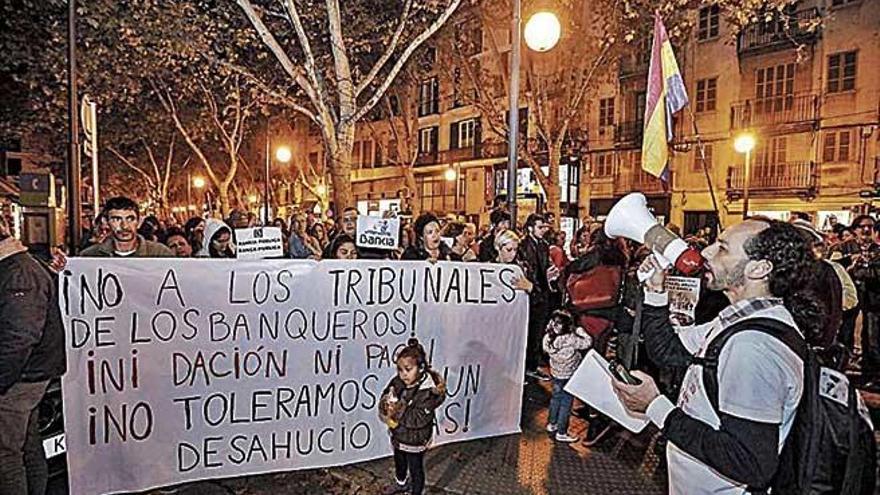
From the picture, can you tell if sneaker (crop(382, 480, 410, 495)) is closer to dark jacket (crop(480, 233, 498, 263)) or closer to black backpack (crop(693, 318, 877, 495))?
black backpack (crop(693, 318, 877, 495))

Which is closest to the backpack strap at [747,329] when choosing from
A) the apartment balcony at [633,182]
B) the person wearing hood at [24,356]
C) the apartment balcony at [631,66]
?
the person wearing hood at [24,356]

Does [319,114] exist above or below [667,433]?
above

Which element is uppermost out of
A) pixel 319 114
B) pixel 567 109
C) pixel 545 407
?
pixel 567 109

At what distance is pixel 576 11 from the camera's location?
63.2 feet

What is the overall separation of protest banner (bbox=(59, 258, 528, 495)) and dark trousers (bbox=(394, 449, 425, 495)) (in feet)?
2.13

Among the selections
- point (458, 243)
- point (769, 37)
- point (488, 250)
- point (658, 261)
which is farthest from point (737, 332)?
point (769, 37)

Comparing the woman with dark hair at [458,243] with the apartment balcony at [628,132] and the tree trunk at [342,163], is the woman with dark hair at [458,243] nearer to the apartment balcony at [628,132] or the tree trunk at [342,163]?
the tree trunk at [342,163]

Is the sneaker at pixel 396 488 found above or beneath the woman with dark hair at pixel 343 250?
beneath

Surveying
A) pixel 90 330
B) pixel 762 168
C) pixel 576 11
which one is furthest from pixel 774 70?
pixel 90 330

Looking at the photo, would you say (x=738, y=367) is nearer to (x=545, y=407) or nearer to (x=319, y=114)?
(x=545, y=407)

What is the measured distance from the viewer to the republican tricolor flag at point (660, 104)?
5.92 meters

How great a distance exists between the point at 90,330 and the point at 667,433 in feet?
12.0

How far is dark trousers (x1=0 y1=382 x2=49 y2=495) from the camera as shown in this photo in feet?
12.0

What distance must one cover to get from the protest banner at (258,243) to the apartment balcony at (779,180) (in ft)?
83.5
